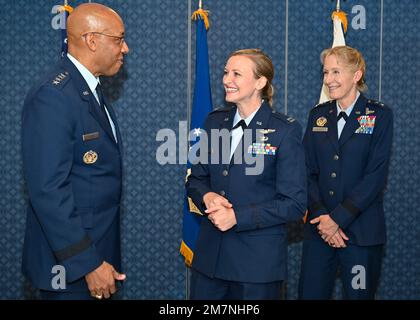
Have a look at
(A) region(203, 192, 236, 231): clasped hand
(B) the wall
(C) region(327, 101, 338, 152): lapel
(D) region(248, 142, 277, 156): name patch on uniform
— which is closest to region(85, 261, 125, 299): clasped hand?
(A) region(203, 192, 236, 231): clasped hand

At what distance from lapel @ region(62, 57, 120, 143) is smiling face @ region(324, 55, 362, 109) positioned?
4.90 feet

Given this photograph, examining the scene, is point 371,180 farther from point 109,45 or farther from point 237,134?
point 109,45

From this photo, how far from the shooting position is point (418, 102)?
4.21m

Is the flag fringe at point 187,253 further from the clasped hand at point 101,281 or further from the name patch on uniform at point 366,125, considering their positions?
the clasped hand at point 101,281

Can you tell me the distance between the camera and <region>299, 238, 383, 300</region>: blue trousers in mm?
2955

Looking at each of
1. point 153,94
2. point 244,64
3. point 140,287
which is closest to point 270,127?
point 244,64

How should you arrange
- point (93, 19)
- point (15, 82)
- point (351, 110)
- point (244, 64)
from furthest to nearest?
point (15, 82), point (351, 110), point (244, 64), point (93, 19)

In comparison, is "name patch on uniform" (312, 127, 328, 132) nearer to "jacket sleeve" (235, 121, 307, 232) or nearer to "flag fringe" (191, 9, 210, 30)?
"jacket sleeve" (235, 121, 307, 232)

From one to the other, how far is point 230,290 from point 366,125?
131 centimetres

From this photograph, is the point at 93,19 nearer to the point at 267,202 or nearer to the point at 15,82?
the point at 267,202

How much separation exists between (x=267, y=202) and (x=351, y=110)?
42.9 inches

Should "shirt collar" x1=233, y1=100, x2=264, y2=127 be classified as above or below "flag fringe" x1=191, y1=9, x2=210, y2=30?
below

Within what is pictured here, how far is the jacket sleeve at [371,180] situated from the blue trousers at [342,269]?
19 cm

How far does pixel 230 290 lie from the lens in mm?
2383
